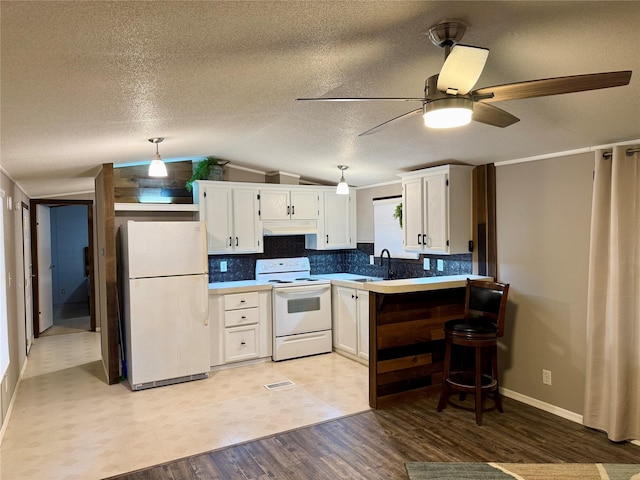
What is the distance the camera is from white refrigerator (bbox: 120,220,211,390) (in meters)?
4.21

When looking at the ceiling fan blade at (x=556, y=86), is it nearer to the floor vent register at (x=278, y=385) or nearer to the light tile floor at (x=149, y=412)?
the light tile floor at (x=149, y=412)

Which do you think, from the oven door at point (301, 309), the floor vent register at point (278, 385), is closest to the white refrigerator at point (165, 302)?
the floor vent register at point (278, 385)

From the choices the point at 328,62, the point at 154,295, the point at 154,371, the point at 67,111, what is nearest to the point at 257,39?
the point at 328,62

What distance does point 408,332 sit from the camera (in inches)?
153

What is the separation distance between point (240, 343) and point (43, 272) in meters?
3.98

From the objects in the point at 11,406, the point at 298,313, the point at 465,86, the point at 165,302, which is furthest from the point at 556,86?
the point at 11,406

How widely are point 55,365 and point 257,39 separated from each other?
4905 millimetres

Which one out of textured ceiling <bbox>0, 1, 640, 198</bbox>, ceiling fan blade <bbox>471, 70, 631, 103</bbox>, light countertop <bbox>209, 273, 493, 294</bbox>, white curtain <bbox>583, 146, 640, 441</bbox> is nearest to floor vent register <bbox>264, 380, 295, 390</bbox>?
light countertop <bbox>209, 273, 493, 294</bbox>

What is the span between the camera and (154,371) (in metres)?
4.28

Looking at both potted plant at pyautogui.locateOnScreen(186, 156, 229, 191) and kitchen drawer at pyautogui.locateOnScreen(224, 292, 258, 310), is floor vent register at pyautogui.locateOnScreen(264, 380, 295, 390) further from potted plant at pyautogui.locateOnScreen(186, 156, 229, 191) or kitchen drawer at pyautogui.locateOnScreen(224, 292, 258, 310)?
potted plant at pyautogui.locateOnScreen(186, 156, 229, 191)

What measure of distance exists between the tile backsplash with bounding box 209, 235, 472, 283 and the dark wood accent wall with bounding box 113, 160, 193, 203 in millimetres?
856

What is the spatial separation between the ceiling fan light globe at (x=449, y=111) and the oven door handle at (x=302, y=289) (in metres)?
3.39

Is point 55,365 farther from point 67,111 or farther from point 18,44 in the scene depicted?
point 18,44

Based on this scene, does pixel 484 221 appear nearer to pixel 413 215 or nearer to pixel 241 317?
pixel 413 215
